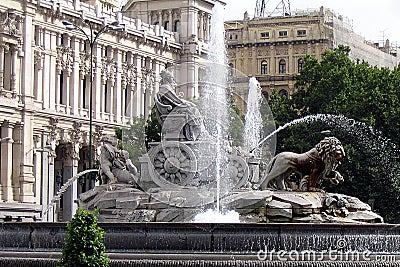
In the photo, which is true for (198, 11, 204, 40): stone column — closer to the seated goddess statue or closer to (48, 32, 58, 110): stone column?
(48, 32, 58, 110): stone column

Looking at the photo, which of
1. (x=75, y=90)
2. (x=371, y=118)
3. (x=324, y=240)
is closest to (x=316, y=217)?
(x=324, y=240)

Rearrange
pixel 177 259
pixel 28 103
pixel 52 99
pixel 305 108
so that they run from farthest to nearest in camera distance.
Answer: pixel 52 99 < pixel 28 103 < pixel 305 108 < pixel 177 259

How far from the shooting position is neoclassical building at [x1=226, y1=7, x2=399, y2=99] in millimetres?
110750

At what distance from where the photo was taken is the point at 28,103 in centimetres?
7375

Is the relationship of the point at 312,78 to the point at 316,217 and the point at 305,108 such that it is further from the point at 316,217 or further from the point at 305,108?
the point at 316,217

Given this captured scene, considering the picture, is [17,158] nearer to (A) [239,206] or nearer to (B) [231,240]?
(A) [239,206]

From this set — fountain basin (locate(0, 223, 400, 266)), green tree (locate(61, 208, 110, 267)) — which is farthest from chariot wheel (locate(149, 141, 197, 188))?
green tree (locate(61, 208, 110, 267))

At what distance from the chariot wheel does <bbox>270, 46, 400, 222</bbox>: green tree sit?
22.9 m

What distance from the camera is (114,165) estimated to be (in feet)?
104

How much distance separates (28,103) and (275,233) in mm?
49815

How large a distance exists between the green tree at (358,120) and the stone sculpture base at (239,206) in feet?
76.3

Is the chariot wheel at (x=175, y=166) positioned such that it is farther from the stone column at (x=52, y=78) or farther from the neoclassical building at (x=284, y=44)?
the neoclassical building at (x=284, y=44)

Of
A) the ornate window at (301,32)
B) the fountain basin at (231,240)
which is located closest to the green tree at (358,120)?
the fountain basin at (231,240)

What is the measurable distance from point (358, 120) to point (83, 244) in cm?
3658
